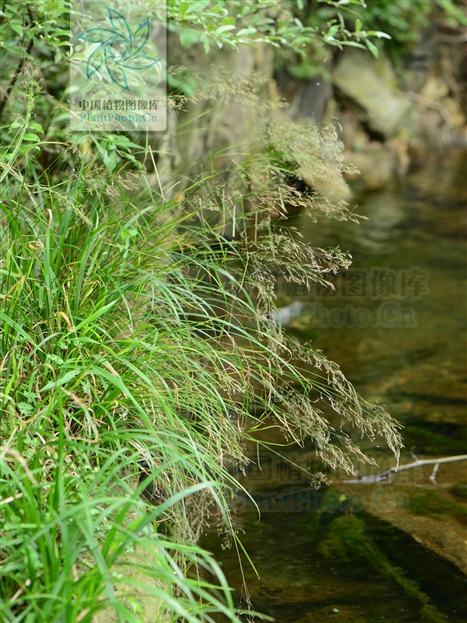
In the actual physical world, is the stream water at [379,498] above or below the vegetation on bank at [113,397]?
below

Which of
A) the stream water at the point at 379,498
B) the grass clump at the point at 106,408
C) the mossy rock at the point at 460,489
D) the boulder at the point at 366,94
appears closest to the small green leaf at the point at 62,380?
the grass clump at the point at 106,408

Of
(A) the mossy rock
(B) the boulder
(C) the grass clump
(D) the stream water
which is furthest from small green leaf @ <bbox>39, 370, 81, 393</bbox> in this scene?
(B) the boulder

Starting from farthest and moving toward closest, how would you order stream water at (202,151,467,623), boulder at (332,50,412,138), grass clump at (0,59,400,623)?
1. boulder at (332,50,412,138)
2. stream water at (202,151,467,623)
3. grass clump at (0,59,400,623)

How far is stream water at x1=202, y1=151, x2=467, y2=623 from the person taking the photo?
7.12ft

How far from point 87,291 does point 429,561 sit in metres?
1.49

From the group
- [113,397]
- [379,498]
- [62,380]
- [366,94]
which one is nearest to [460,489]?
[379,498]

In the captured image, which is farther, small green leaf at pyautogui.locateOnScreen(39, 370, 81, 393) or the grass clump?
small green leaf at pyautogui.locateOnScreen(39, 370, 81, 393)

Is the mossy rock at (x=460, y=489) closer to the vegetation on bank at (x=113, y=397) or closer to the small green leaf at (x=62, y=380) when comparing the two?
the vegetation on bank at (x=113, y=397)

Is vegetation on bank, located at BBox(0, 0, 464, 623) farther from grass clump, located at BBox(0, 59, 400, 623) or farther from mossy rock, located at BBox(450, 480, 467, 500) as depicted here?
mossy rock, located at BBox(450, 480, 467, 500)

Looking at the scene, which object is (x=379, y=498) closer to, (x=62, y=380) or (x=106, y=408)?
(x=106, y=408)

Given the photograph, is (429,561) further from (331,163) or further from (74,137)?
(74,137)

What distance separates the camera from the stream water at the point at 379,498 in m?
2.17

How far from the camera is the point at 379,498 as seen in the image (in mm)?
2725

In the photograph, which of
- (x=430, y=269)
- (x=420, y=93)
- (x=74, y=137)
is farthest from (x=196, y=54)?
(x=420, y=93)
